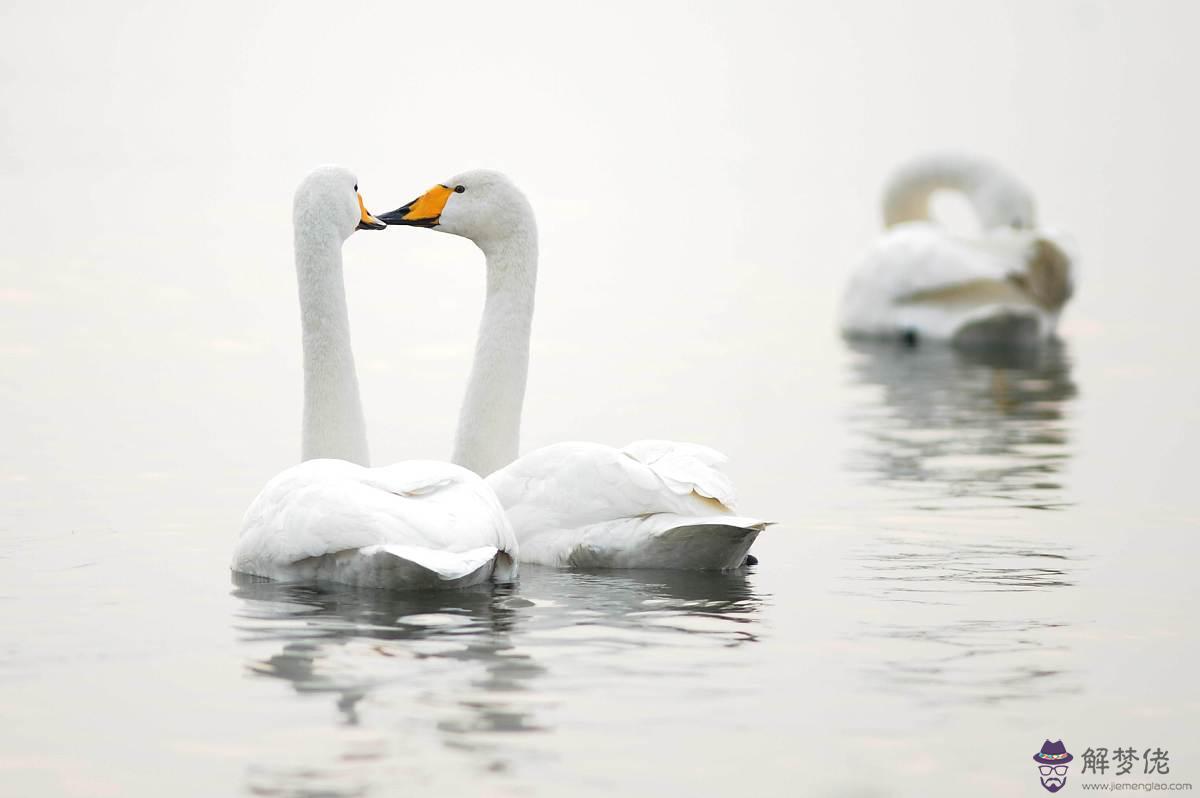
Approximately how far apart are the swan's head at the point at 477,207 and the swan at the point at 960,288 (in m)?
14.2

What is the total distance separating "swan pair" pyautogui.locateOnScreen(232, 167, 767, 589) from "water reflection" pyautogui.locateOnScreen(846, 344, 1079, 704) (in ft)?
2.98

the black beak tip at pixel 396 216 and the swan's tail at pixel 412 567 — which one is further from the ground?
the black beak tip at pixel 396 216

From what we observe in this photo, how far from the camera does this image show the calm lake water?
6551 millimetres

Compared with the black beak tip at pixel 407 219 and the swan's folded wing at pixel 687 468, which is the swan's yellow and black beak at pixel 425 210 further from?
the swan's folded wing at pixel 687 468

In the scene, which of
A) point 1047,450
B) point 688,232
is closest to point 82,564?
point 1047,450

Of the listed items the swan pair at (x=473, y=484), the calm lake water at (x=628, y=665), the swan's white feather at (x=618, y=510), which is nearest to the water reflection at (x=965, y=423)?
the calm lake water at (x=628, y=665)

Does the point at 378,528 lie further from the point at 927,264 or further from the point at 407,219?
the point at 927,264

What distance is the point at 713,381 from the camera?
2017 cm

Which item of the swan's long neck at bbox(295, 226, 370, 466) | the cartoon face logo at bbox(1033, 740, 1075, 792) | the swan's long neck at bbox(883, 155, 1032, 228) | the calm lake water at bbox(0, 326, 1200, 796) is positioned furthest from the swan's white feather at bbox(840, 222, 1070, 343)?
the cartoon face logo at bbox(1033, 740, 1075, 792)

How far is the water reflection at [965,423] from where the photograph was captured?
13023 millimetres

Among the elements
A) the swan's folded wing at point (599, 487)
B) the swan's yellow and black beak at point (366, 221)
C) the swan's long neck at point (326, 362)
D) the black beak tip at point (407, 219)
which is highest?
the black beak tip at point (407, 219)

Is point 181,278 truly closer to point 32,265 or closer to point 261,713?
point 32,265

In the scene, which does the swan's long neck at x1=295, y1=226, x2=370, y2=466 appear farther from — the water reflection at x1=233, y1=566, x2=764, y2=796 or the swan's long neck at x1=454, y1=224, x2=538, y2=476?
the water reflection at x1=233, y1=566, x2=764, y2=796

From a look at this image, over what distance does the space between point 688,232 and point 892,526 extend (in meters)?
39.0
